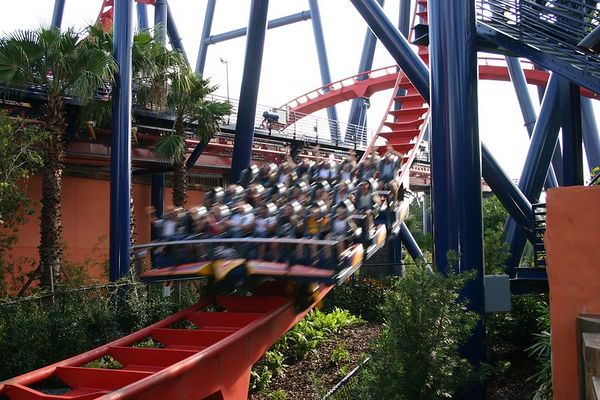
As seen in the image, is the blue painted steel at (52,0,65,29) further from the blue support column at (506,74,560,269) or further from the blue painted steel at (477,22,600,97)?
the blue painted steel at (477,22,600,97)

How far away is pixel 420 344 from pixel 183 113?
386 inches

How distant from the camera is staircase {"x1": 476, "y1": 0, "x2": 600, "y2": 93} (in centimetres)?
724

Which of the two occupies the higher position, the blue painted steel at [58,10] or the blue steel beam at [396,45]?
the blue painted steel at [58,10]

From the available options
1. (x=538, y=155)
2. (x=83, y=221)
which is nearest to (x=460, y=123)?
(x=538, y=155)

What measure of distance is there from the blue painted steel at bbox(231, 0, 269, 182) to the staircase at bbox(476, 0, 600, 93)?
5831mm

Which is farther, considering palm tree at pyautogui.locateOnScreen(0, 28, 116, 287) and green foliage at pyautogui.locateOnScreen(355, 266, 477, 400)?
palm tree at pyautogui.locateOnScreen(0, 28, 116, 287)

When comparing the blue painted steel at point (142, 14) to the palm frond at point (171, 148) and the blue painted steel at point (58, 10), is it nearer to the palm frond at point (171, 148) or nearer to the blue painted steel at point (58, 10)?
the blue painted steel at point (58, 10)

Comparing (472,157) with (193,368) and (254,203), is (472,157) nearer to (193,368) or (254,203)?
(254,203)

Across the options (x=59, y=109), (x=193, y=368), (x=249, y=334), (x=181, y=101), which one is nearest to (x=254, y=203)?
(x=249, y=334)

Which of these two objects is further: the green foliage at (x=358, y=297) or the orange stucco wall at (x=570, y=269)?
the green foliage at (x=358, y=297)

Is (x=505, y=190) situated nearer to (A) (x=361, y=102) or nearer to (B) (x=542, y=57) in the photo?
(B) (x=542, y=57)

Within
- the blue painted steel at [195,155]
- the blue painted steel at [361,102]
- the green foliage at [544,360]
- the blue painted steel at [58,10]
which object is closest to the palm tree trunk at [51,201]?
the blue painted steel at [195,155]

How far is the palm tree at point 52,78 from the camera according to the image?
34.3 feet

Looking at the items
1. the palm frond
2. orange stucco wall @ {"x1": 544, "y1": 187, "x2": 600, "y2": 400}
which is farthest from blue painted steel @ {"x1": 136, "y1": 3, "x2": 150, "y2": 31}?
orange stucco wall @ {"x1": 544, "y1": 187, "x2": 600, "y2": 400}
